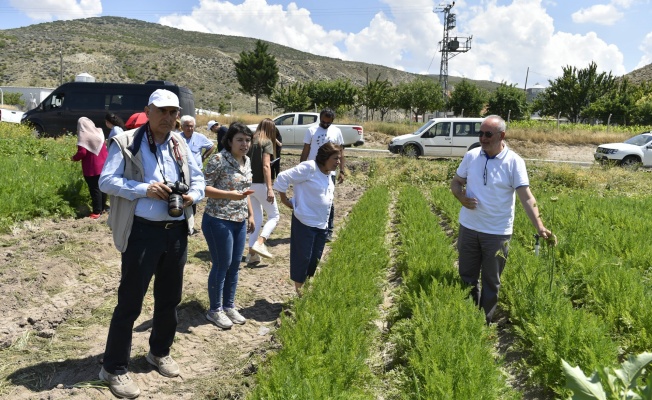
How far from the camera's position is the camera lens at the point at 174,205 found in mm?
3172

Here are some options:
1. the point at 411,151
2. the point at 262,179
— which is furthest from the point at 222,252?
the point at 411,151

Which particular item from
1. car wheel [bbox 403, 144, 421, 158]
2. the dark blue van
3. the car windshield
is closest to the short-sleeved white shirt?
the dark blue van

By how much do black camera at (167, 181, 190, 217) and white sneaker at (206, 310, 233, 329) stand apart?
166cm

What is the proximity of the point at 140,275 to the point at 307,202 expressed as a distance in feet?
6.45

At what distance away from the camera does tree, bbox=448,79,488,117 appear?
176 feet

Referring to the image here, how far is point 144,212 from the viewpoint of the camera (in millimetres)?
3240

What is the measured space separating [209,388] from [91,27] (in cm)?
11606

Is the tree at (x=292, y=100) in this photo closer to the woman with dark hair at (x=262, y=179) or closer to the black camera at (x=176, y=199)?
the woman with dark hair at (x=262, y=179)

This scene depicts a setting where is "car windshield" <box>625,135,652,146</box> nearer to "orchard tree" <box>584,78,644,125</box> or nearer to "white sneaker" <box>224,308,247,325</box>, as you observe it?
"white sneaker" <box>224,308,247,325</box>

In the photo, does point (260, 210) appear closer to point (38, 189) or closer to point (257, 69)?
point (38, 189)

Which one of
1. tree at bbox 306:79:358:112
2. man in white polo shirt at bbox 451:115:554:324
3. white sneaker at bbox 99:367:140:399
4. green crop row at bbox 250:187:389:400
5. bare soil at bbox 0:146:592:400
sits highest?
tree at bbox 306:79:358:112

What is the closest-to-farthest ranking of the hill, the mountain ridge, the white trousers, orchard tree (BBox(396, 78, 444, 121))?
the white trousers
orchard tree (BBox(396, 78, 444, 121))
the hill
the mountain ridge

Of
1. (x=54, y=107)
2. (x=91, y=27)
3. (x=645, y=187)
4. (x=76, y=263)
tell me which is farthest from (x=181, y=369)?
(x=91, y=27)

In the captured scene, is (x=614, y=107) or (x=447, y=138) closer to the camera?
(x=447, y=138)
